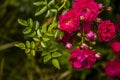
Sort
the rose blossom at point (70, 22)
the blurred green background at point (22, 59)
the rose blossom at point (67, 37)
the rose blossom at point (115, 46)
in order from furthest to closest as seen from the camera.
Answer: the blurred green background at point (22, 59) < the rose blossom at point (115, 46) < the rose blossom at point (67, 37) < the rose blossom at point (70, 22)

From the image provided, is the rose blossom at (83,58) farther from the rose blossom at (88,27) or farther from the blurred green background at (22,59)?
the blurred green background at (22,59)

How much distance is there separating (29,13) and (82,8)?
153cm

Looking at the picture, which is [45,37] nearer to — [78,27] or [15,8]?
[78,27]

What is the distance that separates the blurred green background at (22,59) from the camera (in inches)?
131

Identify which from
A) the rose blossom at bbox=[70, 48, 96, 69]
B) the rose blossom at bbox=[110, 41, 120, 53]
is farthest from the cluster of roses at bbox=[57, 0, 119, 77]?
the rose blossom at bbox=[110, 41, 120, 53]

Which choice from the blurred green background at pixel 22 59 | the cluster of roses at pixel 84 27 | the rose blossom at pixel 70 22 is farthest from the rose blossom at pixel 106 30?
the blurred green background at pixel 22 59

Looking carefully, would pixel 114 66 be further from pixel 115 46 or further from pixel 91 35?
pixel 91 35

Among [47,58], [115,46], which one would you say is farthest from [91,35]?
[115,46]

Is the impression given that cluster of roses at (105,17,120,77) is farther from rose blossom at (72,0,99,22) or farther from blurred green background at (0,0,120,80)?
rose blossom at (72,0,99,22)

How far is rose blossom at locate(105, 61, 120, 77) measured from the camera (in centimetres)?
315

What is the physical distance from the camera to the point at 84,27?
6.10ft

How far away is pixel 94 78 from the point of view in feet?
11.3

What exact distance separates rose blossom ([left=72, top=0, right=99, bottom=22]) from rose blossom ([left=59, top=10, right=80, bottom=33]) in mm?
27

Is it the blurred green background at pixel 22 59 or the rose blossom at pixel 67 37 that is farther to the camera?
the blurred green background at pixel 22 59
